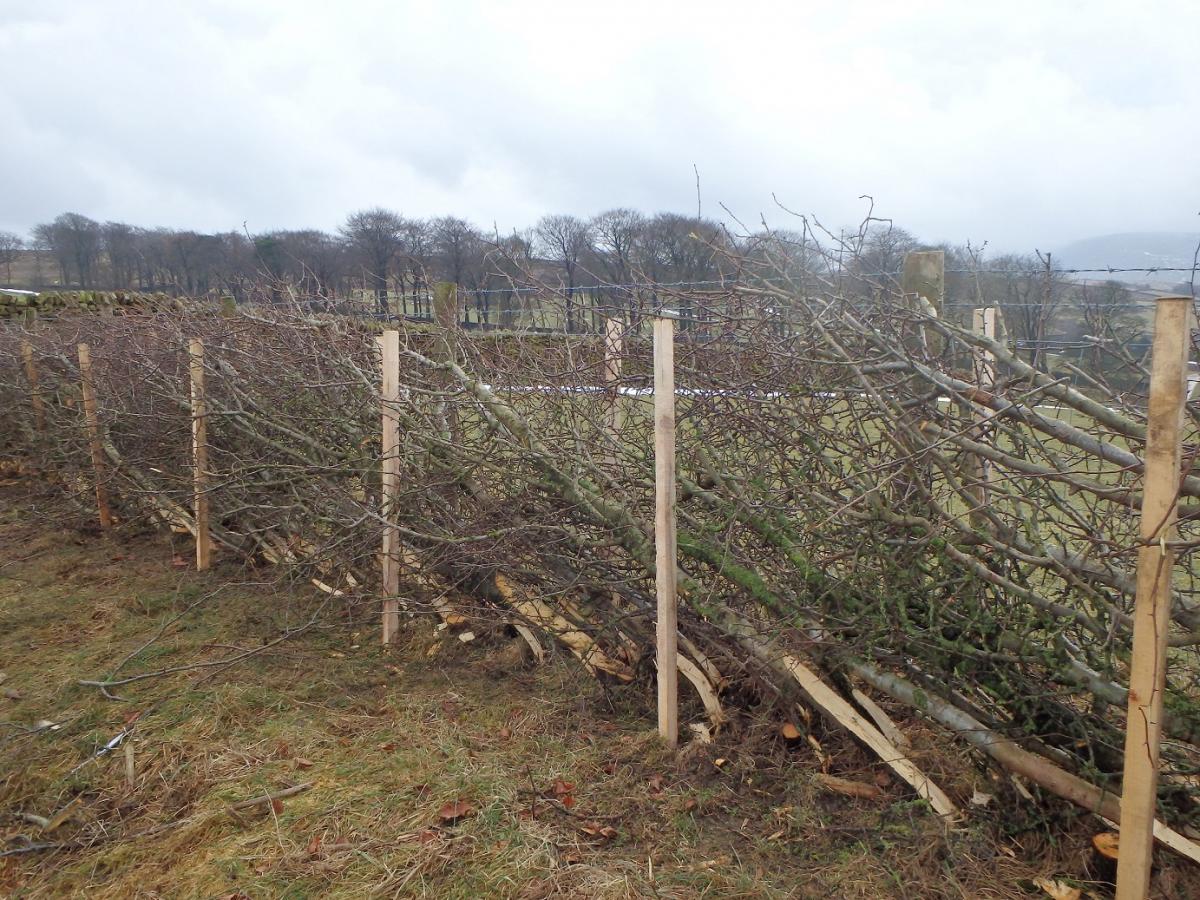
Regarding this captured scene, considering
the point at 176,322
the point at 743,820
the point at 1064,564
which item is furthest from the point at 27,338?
the point at 1064,564

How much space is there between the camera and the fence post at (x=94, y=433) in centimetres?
706

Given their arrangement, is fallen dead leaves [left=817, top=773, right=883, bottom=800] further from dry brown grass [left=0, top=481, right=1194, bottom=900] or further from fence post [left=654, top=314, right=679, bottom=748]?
fence post [left=654, top=314, right=679, bottom=748]

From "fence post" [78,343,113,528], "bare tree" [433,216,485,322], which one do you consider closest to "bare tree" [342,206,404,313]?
"bare tree" [433,216,485,322]

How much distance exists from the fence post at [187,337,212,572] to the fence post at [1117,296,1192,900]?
5.24m

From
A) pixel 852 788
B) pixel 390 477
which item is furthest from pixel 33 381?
pixel 852 788

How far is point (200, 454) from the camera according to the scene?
20.0 feet

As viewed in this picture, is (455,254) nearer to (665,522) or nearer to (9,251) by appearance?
(665,522)

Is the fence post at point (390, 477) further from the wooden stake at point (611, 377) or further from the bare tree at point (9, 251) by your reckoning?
the bare tree at point (9, 251)

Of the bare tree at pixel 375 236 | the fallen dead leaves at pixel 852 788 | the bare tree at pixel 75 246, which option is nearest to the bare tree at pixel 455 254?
the bare tree at pixel 375 236

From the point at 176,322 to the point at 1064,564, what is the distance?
269 inches

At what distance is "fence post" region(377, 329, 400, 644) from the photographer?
4684 millimetres

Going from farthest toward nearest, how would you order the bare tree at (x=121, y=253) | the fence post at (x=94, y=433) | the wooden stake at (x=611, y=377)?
the bare tree at (x=121, y=253), the fence post at (x=94, y=433), the wooden stake at (x=611, y=377)

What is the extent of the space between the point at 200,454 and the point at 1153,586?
5.74 m

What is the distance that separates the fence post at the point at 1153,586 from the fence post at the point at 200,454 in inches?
206
